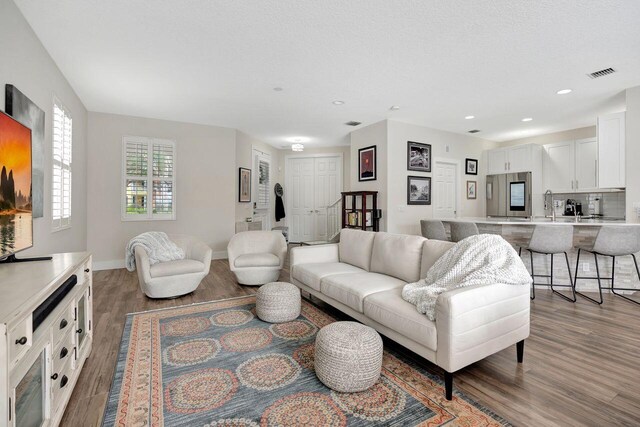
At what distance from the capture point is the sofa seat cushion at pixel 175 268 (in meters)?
3.42

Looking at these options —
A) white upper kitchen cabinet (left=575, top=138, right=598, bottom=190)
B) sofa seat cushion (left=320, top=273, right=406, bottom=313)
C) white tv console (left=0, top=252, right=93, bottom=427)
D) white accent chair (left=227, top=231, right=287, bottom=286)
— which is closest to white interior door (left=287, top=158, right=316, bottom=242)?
white accent chair (left=227, top=231, right=287, bottom=286)

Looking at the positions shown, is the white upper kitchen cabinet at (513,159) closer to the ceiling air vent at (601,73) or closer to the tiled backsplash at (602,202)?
the tiled backsplash at (602,202)

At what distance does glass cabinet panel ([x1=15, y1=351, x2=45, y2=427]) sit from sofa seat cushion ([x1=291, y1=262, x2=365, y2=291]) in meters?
2.11

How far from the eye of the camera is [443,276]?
2.29 metres

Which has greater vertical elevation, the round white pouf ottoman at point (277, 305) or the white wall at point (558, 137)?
the white wall at point (558, 137)

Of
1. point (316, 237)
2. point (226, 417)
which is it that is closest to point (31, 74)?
point (226, 417)

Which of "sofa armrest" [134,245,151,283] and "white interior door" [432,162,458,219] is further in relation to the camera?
"white interior door" [432,162,458,219]

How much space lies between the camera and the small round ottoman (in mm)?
1774

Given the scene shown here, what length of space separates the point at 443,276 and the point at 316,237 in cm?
593

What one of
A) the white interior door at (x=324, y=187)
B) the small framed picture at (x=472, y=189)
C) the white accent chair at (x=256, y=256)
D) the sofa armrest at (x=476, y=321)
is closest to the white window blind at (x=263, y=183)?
the white interior door at (x=324, y=187)

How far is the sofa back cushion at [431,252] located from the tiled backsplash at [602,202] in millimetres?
5030

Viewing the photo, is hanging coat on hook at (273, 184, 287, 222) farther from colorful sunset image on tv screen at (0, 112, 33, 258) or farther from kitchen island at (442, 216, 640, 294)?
colorful sunset image on tv screen at (0, 112, 33, 258)

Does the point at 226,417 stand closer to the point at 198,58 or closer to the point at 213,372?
the point at 213,372

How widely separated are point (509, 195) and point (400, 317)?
5.86 meters
